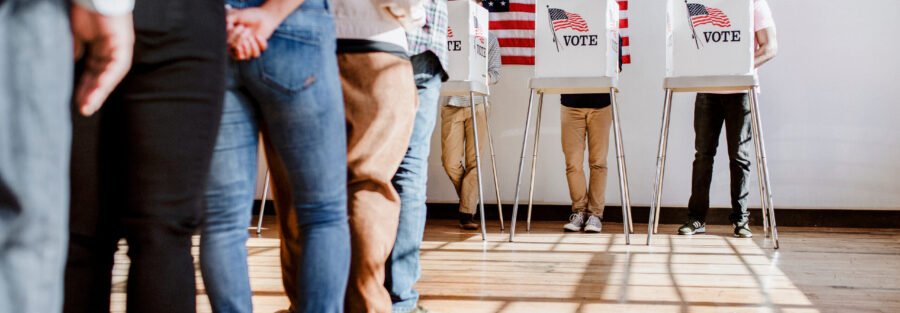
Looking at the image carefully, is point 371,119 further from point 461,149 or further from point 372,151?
point 461,149

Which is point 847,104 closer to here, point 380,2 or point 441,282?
point 441,282

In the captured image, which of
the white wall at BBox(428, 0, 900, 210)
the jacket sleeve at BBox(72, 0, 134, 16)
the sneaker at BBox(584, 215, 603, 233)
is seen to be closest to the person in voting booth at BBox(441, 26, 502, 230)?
the sneaker at BBox(584, 215, 603, 233)

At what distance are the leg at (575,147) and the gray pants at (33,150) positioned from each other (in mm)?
3573

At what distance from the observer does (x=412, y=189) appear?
1.65 metres

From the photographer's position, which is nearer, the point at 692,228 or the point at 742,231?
the point at 742,231

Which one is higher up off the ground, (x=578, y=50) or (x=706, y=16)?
(x=706, y=16)

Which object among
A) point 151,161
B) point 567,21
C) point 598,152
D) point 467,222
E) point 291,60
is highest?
point 567,21

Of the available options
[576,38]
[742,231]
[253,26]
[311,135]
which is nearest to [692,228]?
[742,231]

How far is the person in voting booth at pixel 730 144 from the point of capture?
12.0ft

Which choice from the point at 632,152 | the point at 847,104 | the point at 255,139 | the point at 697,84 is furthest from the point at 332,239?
the point at 847,104

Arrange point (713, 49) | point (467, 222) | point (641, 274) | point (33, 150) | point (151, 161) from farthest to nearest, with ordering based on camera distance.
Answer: point (467, 222) → point (713, 49) → point (641, 274) → point (151, 161) → point (33, 150)

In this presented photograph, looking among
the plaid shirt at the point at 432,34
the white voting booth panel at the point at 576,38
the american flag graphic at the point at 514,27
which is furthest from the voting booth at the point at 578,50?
the plaid shirt at the point at 432,34

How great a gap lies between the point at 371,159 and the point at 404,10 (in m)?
0.27

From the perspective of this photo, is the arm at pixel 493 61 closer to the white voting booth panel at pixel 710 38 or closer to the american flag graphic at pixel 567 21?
the american flag graphic at pixel 567 21
